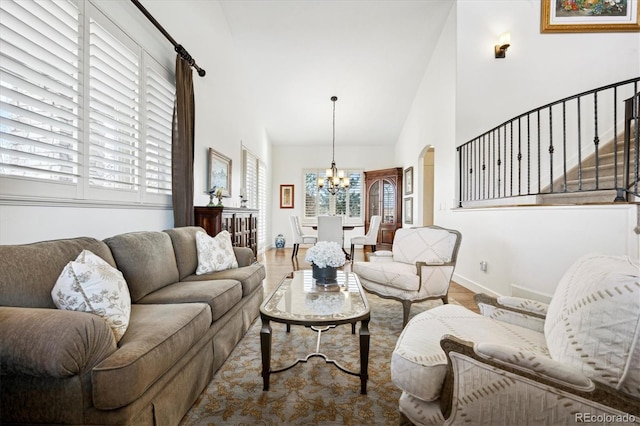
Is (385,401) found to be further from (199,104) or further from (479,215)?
(199,104)

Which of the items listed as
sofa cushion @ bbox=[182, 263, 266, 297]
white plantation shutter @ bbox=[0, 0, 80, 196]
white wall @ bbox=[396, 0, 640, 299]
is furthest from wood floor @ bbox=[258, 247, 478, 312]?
white plantation shutter @ bbox=[0, 0, 80, 196]

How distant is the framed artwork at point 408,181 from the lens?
6.68m

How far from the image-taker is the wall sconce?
3.85 meters

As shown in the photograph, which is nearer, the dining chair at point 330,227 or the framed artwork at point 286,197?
the dining chair at point 330,227

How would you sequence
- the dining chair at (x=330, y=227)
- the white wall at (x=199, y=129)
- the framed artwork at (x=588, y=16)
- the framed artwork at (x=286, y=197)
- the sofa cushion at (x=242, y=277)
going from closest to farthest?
the white wall at (x=199, y=129), the sofa cushion at (x=242, y=277), the framed artwork at (x=588, y=16), the dining chair at (x=330, y=227), the framed artwork at (x=286, y=197)

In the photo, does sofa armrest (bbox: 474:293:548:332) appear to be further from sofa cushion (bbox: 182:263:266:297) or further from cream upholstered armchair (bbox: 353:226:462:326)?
sofa cushion (bbox: 182:263:266:297)

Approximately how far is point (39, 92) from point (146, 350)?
1688mm

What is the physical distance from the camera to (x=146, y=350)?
1143 millimetres

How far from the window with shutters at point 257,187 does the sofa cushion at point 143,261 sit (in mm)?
3688

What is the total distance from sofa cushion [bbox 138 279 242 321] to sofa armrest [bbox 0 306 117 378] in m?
0.81

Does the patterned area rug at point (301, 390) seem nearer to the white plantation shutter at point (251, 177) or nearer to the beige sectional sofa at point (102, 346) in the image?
the beige sectional sofa at point (102, 346)

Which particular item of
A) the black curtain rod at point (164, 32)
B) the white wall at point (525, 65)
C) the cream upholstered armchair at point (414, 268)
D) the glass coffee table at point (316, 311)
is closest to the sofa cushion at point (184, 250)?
the glass coffee table at point (316, 311)

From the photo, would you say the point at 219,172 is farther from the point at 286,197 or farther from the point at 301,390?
the point at 286,197

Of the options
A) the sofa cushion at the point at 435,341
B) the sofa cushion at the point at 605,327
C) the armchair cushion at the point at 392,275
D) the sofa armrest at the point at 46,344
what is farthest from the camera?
the armchair cushion at the point at 392,275
